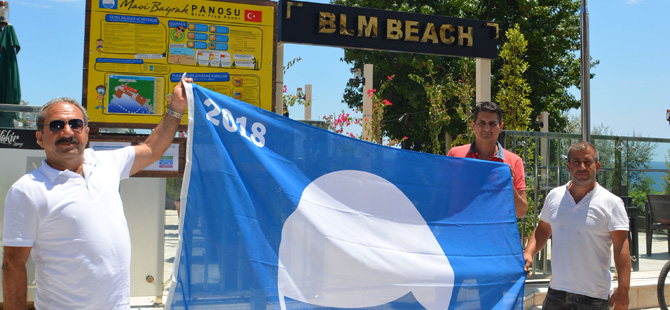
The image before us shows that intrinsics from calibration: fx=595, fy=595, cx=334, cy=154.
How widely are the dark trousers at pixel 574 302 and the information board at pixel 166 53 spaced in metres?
3.78

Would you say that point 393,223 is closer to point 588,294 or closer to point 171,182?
point 588,294

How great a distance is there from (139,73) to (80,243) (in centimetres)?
387

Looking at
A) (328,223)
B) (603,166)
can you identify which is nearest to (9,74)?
(328,223)

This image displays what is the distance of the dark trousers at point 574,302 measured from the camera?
3.81 meters

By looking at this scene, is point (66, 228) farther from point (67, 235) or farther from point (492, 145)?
point (492, 145)

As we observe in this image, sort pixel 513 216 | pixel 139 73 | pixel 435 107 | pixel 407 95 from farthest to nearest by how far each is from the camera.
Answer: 1. pixel 407 95
2. pixel 435 107
3. pixel 139 73
4. pixel 513 216

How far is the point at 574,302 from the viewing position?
384 cm

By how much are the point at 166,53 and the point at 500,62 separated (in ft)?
67.4

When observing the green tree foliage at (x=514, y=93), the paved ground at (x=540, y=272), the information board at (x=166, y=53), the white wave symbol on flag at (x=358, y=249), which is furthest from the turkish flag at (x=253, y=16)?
the green tree foliage at (x=514, y=93)

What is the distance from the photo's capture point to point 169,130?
3.42 metres

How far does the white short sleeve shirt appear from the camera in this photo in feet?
8.68

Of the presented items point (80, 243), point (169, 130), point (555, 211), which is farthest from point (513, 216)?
point (80, 243)

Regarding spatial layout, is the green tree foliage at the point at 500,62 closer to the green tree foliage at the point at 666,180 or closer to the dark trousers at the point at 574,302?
the green tree foliage at the point at 666,180

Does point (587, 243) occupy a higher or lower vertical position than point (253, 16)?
lower
